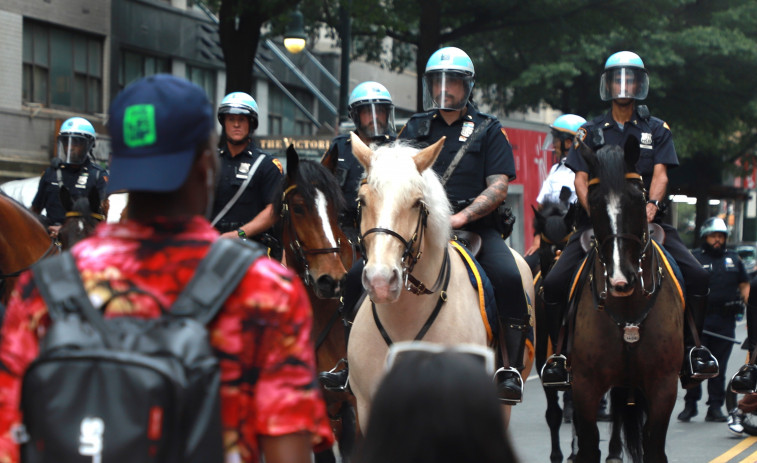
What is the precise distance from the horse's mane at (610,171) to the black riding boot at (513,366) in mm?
1020

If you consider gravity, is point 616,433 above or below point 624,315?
below

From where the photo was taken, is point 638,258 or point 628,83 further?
point 628,83

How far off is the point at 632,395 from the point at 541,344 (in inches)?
100

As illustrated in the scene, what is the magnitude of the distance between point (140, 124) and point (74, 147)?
10087 millimetres

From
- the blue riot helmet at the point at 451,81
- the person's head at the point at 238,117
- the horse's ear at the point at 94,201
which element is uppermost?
the blue riot helmet at the point at 451,81

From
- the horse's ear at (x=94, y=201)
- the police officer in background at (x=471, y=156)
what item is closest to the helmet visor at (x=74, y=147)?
A: the horse's ear at (x=94, y=201)

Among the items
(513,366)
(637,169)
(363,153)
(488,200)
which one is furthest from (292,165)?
(637,169)

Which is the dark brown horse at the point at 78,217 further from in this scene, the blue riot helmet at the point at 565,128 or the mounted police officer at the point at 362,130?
the blue riot helmet at the point at 565,128

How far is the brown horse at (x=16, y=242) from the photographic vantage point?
9.76 meters

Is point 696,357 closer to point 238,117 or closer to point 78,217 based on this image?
point 238,117

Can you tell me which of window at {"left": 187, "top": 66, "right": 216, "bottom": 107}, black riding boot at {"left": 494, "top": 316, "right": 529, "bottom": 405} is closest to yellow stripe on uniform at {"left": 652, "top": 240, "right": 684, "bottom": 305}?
black riding boot at {"left": 494, "top": 316, "right": 529, "bottom": 405}

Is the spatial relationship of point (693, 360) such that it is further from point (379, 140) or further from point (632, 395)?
point (379, 140)

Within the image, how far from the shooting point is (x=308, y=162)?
776 centimetres

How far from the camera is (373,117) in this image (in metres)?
8.45
